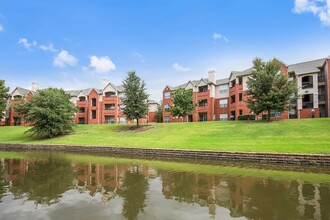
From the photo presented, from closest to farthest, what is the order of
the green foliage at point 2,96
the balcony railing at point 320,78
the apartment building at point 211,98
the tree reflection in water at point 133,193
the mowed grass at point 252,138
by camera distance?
the tree reflection in water at point 133,193 → the mowed grass at point 252,138 → the balcony railing at point 320,78 → the green foliage at point 2,96 → the apartment building at point 211,98

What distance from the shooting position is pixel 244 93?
4738 cm

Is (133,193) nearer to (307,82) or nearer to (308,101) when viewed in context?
(308,101)

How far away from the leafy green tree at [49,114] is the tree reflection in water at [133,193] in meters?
29.9

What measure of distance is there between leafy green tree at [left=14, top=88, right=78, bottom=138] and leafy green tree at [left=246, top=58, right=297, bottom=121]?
3189 cm

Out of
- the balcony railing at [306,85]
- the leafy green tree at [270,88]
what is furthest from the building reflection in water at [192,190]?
the balcony railing at [306,85]

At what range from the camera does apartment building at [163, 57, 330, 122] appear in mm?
44312

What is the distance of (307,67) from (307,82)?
399cm

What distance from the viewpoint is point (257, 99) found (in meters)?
36.2

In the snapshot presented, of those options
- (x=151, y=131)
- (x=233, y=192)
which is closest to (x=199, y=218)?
(x=233, y=192)

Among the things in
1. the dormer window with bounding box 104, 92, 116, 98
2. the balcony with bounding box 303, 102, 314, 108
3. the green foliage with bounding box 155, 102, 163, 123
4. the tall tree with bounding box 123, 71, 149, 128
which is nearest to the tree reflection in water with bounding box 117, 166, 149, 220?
the tall tree with bounding box 123, 71, 149, 128

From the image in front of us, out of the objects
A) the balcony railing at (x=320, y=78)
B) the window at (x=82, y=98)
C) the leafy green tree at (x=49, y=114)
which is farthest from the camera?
the window at (x=82, y=98)

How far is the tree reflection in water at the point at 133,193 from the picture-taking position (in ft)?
26.0

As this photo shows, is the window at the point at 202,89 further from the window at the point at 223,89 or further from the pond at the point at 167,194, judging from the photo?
the pond at the point at 167,194

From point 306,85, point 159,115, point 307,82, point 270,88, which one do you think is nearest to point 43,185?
point 270,88
